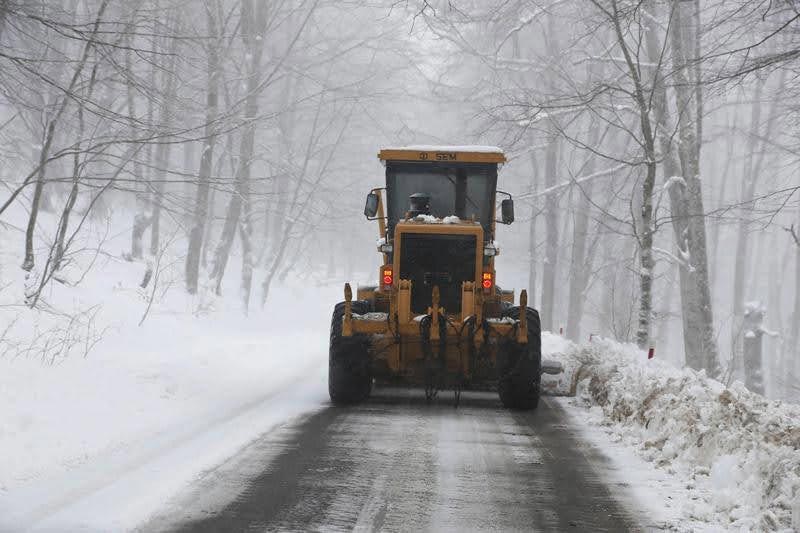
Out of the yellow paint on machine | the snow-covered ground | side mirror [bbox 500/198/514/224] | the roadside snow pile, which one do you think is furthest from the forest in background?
the roadside snow pile

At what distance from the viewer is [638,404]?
29.8 ft

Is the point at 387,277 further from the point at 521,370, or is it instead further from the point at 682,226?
the point at 682,226

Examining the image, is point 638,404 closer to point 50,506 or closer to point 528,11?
point 50,506

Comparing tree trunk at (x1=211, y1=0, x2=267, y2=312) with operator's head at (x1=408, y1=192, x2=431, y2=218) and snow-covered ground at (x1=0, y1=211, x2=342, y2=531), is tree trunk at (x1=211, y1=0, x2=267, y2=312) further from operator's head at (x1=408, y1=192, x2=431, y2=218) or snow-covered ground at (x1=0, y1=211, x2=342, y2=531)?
operator's head at (x1=408, y1=192, x2=431, y2=218)

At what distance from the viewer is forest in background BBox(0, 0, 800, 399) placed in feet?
Answer: 36.1

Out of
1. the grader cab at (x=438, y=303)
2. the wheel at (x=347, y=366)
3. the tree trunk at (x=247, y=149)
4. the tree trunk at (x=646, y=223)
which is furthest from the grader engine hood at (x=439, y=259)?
the tree trunk at (x=247, y=149)

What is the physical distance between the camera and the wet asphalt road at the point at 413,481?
5.32m

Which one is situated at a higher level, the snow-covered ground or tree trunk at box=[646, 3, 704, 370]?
tree trunk at box=[646, 3, 704, 370]

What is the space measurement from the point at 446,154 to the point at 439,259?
1.52m

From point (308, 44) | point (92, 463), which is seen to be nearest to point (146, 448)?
point (92, 463)

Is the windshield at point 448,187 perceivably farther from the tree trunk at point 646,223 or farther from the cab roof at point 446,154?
the tree trunk at point 646,223

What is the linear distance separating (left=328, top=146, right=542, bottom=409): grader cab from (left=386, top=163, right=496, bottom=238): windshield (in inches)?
0.5

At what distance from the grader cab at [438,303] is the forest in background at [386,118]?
76.0 inches

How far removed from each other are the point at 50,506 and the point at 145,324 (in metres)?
10.8
